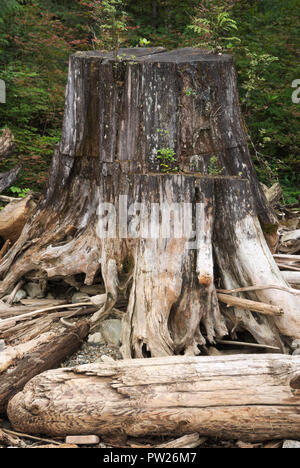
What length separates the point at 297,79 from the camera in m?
9.04

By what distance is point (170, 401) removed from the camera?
2539mm

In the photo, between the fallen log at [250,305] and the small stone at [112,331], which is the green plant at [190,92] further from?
the small stone at [112,331]

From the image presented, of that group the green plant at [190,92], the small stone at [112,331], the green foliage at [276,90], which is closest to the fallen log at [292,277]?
the small stone at [112,331]

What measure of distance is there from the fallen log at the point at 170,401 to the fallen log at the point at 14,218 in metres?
2.76

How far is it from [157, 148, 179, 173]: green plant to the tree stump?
0.04ft

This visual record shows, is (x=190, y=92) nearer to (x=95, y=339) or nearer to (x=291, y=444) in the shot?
(x=95, y=339)

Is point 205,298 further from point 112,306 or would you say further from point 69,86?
point 69,86

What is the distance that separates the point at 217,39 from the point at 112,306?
9.60ft

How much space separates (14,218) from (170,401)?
10.9ft

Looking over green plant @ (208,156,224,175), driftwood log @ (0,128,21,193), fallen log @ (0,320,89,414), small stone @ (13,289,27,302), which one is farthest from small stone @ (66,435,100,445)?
driftwood log @ (0,128,21,193)

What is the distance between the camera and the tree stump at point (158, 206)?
3.33m

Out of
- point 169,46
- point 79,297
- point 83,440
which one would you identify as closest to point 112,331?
point 79,297

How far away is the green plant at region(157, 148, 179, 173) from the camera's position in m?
3.79
